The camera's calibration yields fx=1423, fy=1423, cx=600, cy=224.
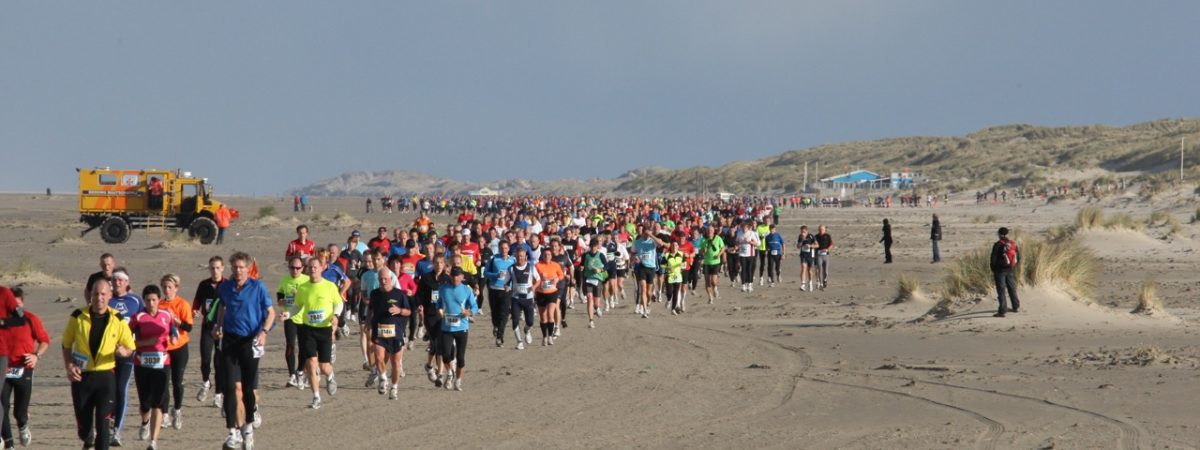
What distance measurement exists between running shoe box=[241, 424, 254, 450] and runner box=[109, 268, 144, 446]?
34.1 inches

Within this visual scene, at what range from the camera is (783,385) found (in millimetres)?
13945

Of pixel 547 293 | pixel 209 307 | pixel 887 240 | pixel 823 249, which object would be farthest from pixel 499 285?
pixel 887 240

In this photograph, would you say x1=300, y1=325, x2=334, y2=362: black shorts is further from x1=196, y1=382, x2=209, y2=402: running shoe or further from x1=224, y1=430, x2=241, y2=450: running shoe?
x1=224, y1=430, x2=241, y2=450: running shoe

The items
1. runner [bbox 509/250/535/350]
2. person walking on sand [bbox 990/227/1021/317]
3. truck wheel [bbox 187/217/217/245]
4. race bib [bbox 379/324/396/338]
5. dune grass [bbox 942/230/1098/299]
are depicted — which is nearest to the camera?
race bib [bbox 379/324/396/338]

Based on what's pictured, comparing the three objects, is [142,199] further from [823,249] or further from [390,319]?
[390,319]

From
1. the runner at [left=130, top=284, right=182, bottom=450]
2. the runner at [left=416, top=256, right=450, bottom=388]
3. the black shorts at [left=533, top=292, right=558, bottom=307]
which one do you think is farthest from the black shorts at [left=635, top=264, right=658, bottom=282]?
the runner at [left=130, top=284, right=182, bottom=450]

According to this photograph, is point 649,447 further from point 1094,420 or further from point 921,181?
point 921,181

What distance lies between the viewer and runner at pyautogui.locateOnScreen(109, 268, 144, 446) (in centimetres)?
980

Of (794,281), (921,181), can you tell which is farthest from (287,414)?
(921,181)

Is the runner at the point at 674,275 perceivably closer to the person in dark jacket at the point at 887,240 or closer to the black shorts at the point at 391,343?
the black shorts at the point at 391,343

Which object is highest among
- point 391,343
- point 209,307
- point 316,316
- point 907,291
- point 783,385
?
point 209,307

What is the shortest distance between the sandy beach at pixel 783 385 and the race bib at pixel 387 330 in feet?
1.98

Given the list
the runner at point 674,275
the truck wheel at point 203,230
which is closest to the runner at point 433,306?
the runner at point 674,275

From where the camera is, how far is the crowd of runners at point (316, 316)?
31.3 ft
